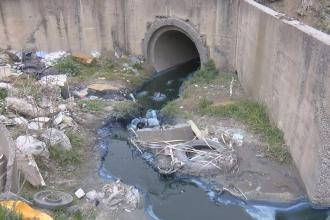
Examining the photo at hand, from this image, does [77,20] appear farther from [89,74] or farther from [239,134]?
[239,134]

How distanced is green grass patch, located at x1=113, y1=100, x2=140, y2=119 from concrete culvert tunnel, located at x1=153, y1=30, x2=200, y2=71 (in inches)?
146

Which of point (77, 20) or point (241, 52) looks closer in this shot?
point (241, 52)

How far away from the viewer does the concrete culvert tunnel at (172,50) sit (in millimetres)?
16094

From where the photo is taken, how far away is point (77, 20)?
51.0 feet

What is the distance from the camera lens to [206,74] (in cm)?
1401

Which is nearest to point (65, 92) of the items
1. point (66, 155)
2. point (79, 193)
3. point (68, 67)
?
point (68, 67)

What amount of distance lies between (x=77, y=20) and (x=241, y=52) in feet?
21.9

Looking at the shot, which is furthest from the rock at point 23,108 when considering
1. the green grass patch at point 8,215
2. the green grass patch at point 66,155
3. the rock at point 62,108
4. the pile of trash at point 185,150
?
the green grass patch at point 8,215

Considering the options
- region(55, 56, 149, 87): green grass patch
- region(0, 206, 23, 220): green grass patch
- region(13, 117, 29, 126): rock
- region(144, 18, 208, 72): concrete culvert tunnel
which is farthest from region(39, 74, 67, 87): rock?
region(0, 206, 23, 220): green grass patch

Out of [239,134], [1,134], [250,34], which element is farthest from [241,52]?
Answer: [1,134]

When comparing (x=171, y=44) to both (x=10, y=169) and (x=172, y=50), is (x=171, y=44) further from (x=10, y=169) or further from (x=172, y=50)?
(x=10, y=169)

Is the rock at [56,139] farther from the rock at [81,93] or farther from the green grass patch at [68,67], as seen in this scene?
the green grass patch at [68,67]

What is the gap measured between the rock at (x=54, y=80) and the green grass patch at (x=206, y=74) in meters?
4.46

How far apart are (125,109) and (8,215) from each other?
7.05 meters
